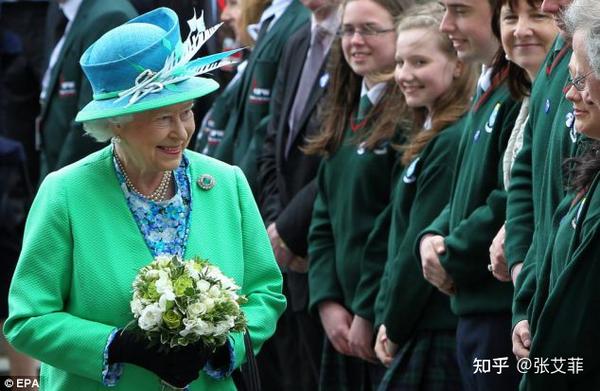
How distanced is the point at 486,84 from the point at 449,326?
3.55 feet

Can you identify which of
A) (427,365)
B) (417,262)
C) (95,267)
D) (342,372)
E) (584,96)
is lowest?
(342,372)

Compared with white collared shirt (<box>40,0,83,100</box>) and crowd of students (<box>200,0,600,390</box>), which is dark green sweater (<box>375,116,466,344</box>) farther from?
white collared shirt (<box>40,0,83,100</box>)

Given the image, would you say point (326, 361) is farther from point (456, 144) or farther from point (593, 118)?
point (593, 118)

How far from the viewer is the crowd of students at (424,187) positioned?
17.1 feet

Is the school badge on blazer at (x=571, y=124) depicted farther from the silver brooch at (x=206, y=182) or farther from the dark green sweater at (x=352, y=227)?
the dark green sweater at (x=352, y=227)

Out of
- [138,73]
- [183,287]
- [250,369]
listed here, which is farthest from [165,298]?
[138,73]

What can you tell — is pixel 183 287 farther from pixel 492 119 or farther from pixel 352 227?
pixel 352 227

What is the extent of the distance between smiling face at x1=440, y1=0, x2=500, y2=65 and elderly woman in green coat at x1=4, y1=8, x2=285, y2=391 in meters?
1.63

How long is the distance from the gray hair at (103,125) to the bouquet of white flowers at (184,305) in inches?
20.2

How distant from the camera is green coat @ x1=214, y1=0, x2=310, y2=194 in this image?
880 centimetres

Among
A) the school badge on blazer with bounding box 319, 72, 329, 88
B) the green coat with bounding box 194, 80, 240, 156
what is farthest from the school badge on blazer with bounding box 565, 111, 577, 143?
the green coat with bounding box 194, 80, 240, 156

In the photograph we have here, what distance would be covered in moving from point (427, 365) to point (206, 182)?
1819 millimetres

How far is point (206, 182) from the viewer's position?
17.1 feet

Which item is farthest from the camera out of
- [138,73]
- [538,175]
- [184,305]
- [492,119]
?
[492,119]
